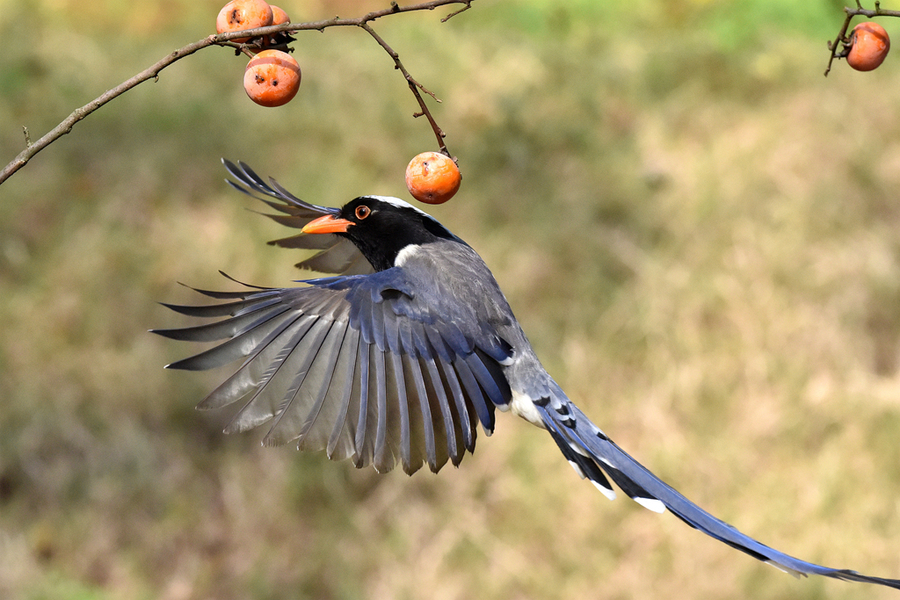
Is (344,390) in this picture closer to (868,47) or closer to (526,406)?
(526,406)

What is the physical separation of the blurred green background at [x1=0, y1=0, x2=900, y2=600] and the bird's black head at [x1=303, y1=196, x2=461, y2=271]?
1.96 meters

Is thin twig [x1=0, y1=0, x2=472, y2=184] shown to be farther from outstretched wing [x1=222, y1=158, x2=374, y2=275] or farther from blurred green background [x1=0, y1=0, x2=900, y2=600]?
blurred green background [x1=0, y1=0, x2=900, y2=600]

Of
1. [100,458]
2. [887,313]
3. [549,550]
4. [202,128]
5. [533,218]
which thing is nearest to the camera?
Answer: [549,550]

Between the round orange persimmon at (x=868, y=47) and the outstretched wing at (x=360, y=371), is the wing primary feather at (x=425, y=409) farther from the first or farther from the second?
the round orange persimmon at (x=868, y=47)

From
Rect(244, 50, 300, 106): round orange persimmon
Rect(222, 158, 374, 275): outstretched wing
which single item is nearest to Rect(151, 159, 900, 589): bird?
Rect(222, 158, 374, 275): outstretched wing

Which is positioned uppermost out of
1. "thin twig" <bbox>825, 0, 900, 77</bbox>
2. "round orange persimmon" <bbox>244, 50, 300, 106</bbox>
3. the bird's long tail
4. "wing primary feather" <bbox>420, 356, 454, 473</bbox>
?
"thin twig" <bbox>825, 0, 900, 77</bbox>

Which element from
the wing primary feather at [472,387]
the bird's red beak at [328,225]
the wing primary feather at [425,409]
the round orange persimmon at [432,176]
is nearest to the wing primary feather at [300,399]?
the wing primary feather at [425,409]

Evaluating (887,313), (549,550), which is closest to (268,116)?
(549,550)

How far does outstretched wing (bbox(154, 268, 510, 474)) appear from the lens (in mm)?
2225

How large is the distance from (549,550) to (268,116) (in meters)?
3.93

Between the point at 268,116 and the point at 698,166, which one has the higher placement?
the point at 698,166

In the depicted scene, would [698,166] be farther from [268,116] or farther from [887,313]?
[268,116]

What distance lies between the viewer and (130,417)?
4.80m

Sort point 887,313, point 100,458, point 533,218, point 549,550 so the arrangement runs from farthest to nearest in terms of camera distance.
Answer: point 533,218
point 887,313
point 100,458
point 549,550
